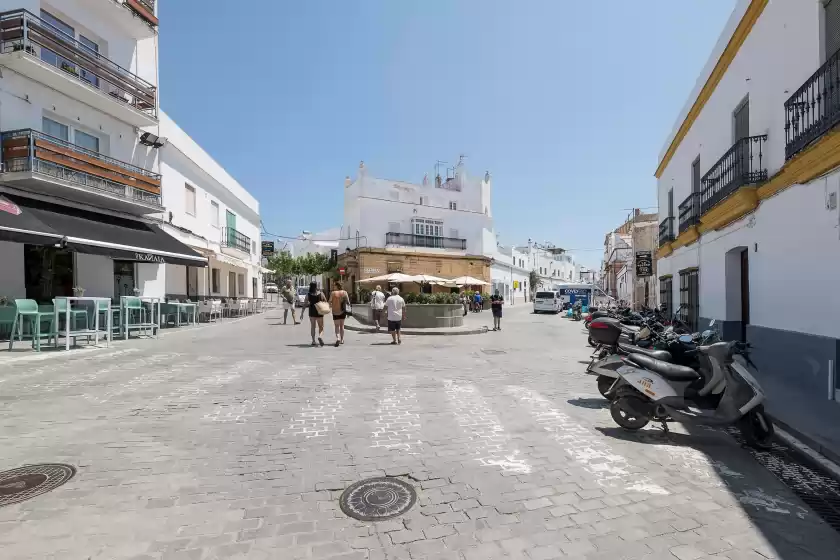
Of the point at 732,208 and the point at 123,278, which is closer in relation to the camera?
the point at 732,208

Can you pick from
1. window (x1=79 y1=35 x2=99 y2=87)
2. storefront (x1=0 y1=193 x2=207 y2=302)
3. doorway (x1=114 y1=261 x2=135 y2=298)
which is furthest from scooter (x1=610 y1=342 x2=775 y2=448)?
window (x1=79 y1=35 x2=99 y2=87)

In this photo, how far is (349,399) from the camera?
599 cm

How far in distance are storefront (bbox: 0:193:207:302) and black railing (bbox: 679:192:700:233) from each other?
52.1ft

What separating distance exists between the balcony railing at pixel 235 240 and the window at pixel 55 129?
32.8ft

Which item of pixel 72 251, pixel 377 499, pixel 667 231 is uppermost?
pixel 667 231

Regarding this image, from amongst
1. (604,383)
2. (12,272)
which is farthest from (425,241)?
(604,383)

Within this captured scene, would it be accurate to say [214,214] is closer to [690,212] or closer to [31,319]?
[31,319]

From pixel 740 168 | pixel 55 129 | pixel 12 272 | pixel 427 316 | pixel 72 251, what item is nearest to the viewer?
pixel 740 168

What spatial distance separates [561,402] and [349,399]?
3008mm

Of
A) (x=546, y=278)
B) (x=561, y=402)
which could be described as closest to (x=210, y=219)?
(x=561, y=402)

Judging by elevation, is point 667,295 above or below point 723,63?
below

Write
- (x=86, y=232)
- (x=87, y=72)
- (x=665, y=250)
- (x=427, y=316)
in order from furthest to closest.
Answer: (x=665, y=250) → (x=427, y=316) → (x=87, y=72) → (x=86, y=232)

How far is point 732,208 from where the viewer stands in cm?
902

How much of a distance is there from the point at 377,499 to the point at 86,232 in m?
12.3
